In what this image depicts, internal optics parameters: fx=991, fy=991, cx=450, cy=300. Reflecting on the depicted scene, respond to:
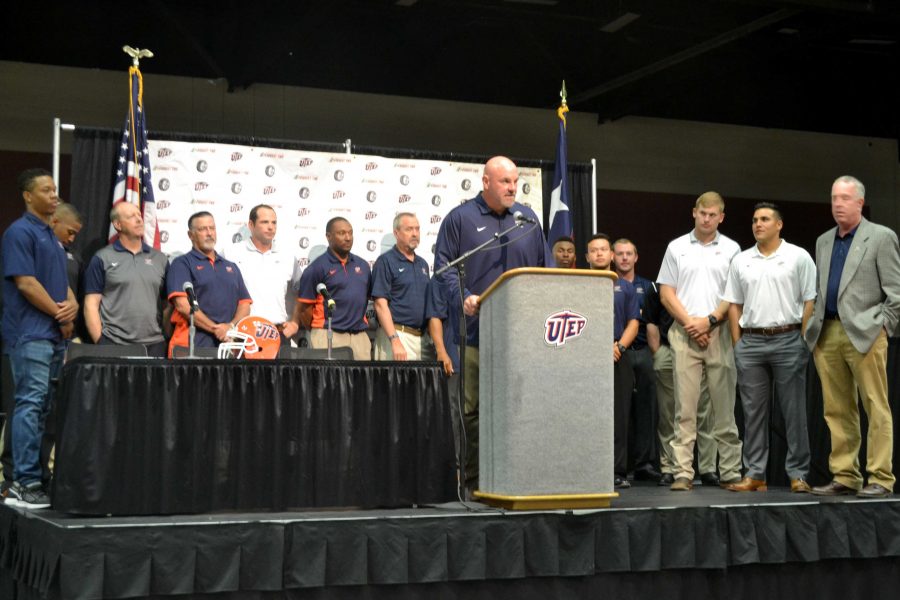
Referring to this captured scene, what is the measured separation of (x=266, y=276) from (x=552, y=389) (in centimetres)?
398

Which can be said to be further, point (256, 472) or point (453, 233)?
point (453, 233)

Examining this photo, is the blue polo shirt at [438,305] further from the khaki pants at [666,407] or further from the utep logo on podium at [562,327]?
the utep logo on podium at [562,327]

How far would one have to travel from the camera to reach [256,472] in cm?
427

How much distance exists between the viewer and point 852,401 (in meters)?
5.23

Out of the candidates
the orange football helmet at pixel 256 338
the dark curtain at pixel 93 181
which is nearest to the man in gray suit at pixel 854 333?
the orange football helmet at pixel 256 338

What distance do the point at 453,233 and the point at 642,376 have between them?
8.77 ft

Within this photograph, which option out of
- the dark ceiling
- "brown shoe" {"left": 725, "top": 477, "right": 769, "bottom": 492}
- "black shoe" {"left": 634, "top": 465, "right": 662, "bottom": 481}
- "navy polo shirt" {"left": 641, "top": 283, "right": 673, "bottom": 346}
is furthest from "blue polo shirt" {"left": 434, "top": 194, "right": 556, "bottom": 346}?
the dark ceiling

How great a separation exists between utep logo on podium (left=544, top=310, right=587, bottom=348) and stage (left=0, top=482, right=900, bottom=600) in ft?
2.29

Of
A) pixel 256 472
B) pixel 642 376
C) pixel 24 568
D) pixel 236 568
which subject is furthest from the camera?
pixel 642 376

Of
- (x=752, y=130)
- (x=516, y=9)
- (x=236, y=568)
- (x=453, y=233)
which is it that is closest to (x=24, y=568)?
(x=236, y=568)

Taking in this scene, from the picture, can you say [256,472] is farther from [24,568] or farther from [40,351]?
[40,351]

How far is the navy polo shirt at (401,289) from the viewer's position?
7.19 meters

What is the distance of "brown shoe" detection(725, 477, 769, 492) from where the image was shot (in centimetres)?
A: 538

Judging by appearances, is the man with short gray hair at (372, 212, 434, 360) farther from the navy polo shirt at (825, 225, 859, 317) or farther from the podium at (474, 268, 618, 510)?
the podium at (474, 268, 618, 510)
